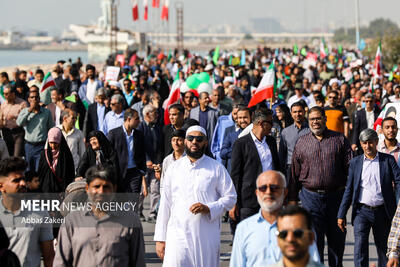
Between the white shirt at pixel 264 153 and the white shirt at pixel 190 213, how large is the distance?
1.51 meters

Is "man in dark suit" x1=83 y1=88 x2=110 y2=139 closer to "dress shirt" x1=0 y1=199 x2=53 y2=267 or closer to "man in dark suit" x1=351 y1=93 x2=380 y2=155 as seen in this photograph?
"man in dark suit" x1=351 y1=93 x2=380 y2=155

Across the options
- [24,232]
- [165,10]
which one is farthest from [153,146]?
[165,10]

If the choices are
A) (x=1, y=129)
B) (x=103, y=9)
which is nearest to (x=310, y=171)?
(x=1, y=129)

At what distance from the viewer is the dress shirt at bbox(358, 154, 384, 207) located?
7906 mm

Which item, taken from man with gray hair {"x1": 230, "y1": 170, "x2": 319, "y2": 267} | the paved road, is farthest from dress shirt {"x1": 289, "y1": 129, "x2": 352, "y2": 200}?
man with gray hair {"x1": 230, "y1": 170, "x2": 319, "y2": 267}

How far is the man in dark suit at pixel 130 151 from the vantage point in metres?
10.3

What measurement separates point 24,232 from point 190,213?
5.25 feet

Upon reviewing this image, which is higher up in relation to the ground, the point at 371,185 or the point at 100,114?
A: the point at 100,114

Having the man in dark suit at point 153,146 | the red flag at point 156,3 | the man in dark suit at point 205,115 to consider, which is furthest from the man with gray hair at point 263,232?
the red flag at point 156,3

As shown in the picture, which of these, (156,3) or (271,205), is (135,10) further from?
(271,205)

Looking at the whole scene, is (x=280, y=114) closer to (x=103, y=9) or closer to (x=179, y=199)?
(x=179, y=199)

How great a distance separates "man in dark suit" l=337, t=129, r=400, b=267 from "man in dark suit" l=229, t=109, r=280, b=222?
2.92 feet

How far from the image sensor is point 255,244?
16.8 feet

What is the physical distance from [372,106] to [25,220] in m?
9.02
